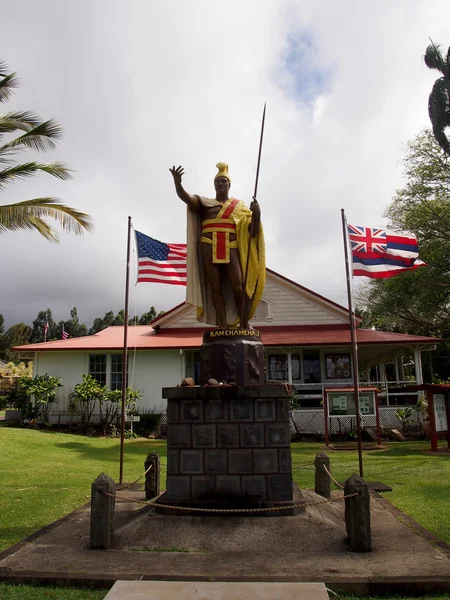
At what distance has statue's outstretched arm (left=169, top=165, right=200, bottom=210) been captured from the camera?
23.4 feet

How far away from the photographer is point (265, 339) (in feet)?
68.0

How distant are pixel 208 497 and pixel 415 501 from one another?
374 centimetres

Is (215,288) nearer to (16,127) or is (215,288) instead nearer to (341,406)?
(16,127)

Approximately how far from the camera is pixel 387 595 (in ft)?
14.1

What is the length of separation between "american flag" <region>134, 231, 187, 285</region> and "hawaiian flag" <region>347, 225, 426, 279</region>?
15.0 feet

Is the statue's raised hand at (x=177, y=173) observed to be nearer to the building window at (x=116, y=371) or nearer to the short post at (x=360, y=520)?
the short post at (x=360, y=520)

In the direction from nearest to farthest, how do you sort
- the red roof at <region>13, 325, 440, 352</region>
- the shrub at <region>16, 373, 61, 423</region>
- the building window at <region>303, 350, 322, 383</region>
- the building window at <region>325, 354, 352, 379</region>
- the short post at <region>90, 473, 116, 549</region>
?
1. the short post at <region>90, 473, 116, 549</region>
2. the red roof at <region>13, 325, 440, 352</region>
3. the shrub at <region>16, 373, 61, 423</region>
4. the building window at <region>325, 354, 352, 379</region>
5. the building window at <region>303, 350, 322, 383</region>

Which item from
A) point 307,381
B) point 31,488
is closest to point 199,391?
point 31,488

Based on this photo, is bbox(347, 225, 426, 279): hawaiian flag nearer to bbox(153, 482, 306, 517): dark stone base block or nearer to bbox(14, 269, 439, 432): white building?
bbox(153, 482, 306, 517): dark stone base block

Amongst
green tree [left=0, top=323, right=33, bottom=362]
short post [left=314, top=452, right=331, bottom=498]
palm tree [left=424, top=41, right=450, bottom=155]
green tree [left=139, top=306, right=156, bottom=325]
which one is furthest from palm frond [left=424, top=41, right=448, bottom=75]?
green tree [left=0, top=323, right=33, bottom=362]

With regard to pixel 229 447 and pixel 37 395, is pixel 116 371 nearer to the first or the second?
pixel 37 395

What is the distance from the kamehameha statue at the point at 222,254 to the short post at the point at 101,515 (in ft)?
9.26

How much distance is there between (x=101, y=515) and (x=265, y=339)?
51.2ft

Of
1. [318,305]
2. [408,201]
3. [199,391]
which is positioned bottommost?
[199,391]
